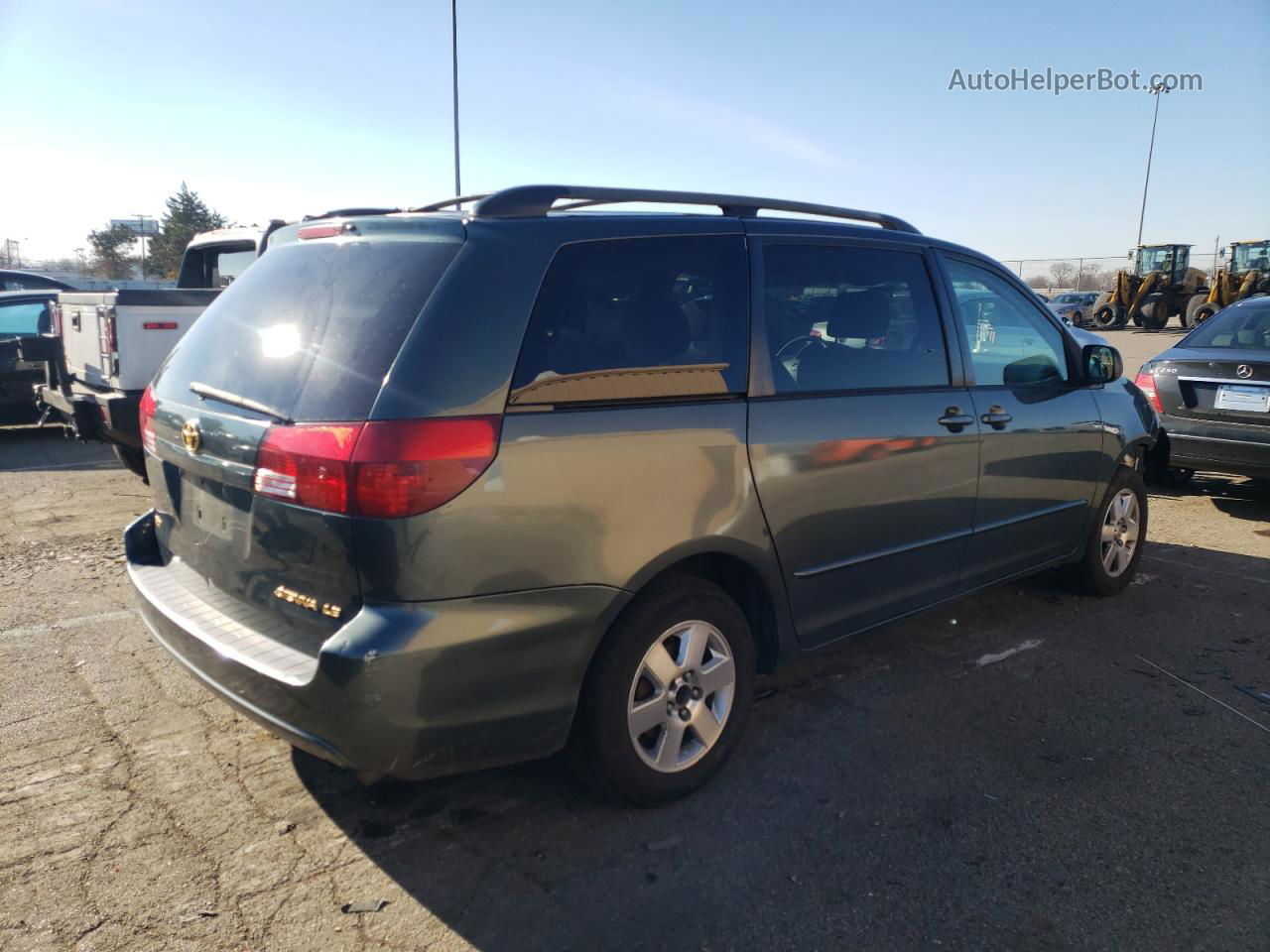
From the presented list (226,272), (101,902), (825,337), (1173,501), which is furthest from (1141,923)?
(226,272)

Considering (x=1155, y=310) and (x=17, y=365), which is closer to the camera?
(x=17, y=365)

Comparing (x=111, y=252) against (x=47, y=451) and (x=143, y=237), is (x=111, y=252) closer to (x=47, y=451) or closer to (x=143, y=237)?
(x=143, y=237)

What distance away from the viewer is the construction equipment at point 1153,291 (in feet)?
102

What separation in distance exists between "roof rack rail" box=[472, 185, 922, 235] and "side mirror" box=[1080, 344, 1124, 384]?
1.33 m

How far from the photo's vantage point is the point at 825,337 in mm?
3375

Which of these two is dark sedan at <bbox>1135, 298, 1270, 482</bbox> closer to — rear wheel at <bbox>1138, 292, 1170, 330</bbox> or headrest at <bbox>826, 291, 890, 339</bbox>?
headrest at <bbox>826, 291, 890, 339</bbox>

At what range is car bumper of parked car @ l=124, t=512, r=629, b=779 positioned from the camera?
7.47 ft

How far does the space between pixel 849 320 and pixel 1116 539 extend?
255 centimetres

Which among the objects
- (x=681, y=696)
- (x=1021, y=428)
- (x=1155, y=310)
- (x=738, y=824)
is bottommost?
(x=738, y=824)

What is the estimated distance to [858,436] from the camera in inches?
131

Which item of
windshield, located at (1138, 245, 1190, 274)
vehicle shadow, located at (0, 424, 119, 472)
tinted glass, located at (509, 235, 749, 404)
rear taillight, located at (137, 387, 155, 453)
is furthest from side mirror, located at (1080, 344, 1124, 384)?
windshield, located at (1138, 245, 1190, 274)

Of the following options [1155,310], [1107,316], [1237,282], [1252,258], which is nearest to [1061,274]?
[1107,316]

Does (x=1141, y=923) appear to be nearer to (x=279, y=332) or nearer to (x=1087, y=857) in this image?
(x=1087, y=857)

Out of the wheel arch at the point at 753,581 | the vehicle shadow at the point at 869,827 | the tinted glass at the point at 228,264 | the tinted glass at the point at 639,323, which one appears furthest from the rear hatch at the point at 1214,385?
the tinted glass at the point at 228,264
